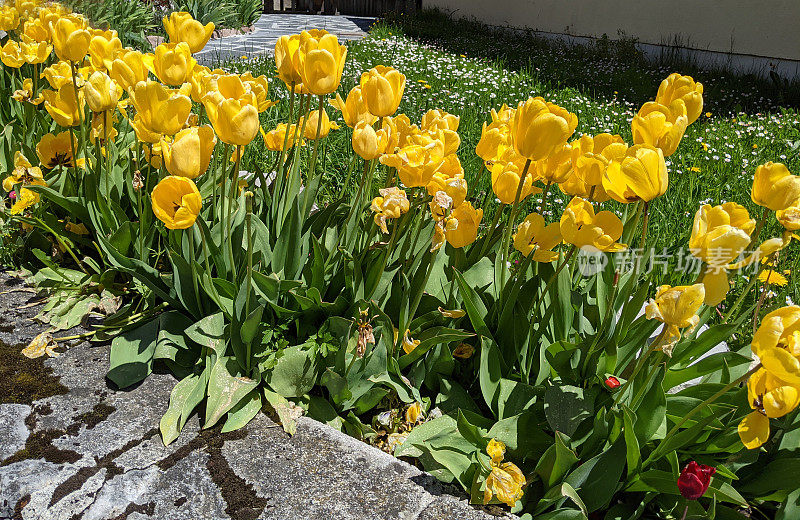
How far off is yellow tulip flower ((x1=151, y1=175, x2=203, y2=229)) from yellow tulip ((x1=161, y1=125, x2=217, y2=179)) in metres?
0.03

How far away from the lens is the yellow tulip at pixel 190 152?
144cm

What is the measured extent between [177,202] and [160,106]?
311mm

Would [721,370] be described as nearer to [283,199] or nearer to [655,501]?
[655,501]

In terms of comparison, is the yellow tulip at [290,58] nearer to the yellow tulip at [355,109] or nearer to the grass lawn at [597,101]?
the yellow tulip at [355,109]

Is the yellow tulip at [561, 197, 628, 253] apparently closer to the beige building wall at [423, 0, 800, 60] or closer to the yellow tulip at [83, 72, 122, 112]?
the yellow tulip at [83, 72, 122, 112]

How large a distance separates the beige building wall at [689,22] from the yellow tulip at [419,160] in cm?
724

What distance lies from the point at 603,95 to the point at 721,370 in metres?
5.18

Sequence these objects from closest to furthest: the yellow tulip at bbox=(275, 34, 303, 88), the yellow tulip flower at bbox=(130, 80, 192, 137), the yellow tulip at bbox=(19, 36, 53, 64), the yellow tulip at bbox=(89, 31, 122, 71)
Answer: the yellow tulip flower at bbox=(130, 80, 192, 137) → the yellow tulip at bbox=(275, 34, 303, 88) → the yellow tulip at bbox=(89, 31, 122, 71) → the yellow tulip at bbox=(19, 36, 53, 64)

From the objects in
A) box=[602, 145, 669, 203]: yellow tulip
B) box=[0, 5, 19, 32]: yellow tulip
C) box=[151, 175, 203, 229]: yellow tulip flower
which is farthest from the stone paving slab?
box=[0, 5, 19, 32]: yellow tulip

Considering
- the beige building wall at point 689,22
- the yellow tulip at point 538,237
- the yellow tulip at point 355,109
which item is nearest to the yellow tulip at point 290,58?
the yellow tulip at point 355,109

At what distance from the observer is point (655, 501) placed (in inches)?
62.5

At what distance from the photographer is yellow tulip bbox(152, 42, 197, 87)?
1.87 m

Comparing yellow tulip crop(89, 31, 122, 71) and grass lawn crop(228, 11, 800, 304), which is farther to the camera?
grass lawn crop(228, 11, 800, 304)

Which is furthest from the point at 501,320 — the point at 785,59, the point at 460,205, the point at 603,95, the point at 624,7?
the point at 624,7
